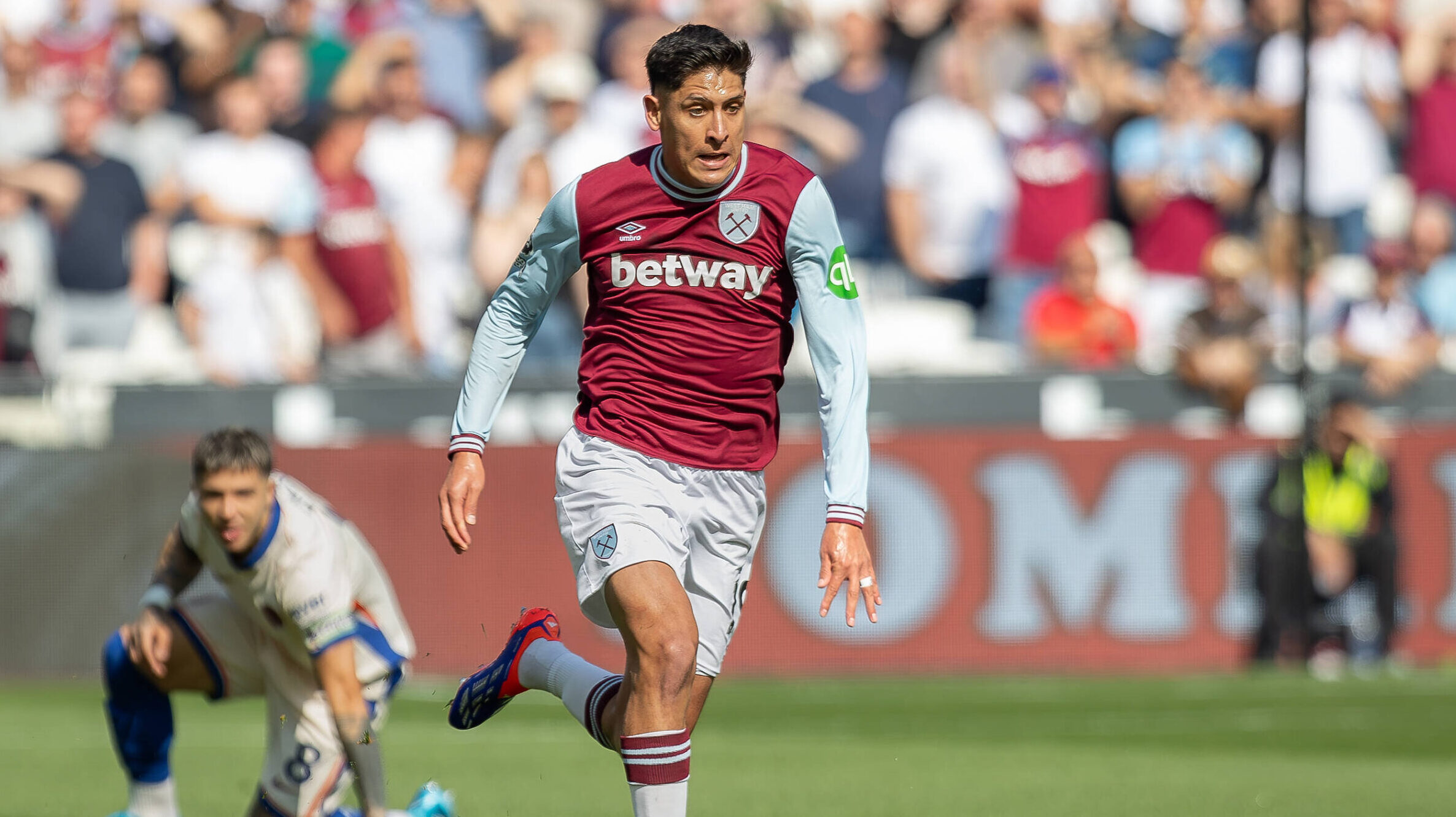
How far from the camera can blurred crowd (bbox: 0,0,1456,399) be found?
1396 cm

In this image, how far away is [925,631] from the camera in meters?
13.2

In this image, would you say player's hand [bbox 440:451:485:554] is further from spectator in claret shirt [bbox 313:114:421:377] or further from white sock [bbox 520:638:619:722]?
spectator in claret shirt [bbox 313:114:421:377]

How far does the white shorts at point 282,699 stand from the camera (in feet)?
23.2

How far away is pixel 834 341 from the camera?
601 cm

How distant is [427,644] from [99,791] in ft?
14.4

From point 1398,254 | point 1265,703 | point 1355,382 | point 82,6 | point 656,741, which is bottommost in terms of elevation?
point 1265,703

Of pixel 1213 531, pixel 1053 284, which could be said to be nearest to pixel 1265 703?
pixel 1213 531

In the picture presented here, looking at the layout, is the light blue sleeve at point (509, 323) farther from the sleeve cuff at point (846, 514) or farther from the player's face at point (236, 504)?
the sleeve cuff at point (846, 514)

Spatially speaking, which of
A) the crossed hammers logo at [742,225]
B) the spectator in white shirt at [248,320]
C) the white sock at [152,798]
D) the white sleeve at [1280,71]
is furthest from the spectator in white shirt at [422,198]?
the crossed hammers logo at [742,225]

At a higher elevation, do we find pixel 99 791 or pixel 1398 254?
pixel 1398 254

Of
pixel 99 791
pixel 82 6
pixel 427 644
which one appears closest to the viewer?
pixel 99 791

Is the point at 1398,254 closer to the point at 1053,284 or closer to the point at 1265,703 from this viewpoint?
the point at 1053,284

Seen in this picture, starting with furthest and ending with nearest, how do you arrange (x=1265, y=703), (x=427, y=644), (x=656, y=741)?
1. (x=427, y=644)
2. (x=1265, y=703)
3. (x=656, y=741)

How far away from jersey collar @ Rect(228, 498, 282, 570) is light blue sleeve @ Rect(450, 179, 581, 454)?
0.96 meters
